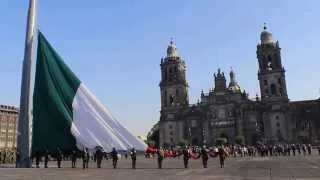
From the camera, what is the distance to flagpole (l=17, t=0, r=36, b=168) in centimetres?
1427

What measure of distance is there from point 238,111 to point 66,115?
95.4 meters

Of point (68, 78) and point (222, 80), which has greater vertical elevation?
point (222, 80)

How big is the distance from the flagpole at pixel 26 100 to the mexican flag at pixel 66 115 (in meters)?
0.34

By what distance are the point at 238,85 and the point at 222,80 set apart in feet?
45.3

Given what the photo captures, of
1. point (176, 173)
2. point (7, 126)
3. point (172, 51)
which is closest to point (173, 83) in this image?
point (172, 51)

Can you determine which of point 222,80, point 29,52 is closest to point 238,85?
point 222,80

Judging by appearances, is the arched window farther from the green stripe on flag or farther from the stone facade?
the green stripe on flag

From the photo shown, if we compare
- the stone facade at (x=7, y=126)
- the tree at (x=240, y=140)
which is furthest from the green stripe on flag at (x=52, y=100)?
the tree at (x=240, y=140)

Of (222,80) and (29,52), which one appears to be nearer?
(29,52)

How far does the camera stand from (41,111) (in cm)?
1396

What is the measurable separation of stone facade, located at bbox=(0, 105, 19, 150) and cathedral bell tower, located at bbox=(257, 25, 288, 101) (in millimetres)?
58399

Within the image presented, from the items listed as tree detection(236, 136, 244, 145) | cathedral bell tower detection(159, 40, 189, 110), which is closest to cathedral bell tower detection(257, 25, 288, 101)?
tree detection(236, 136, 244, 145)

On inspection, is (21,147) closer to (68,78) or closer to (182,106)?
(68,78)

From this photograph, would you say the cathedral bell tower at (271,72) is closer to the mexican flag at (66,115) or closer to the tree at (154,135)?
the tree at (154,135)
